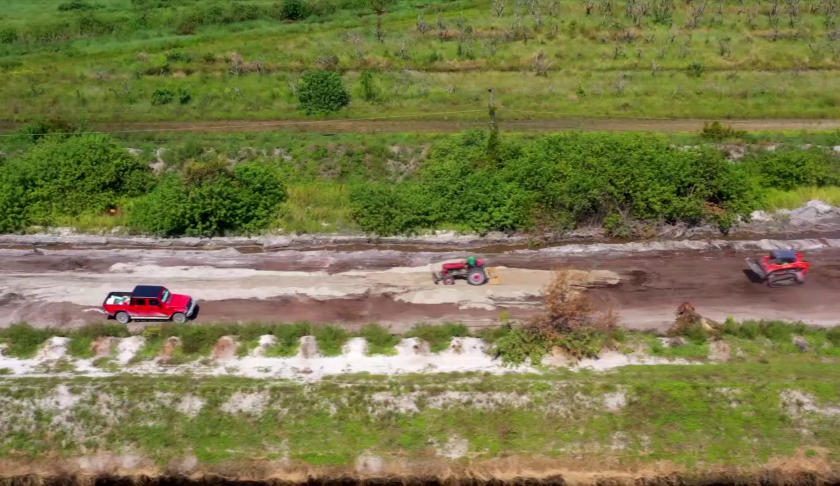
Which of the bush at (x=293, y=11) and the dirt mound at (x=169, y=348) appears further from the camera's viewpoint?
the bush at (x=293, y=11)

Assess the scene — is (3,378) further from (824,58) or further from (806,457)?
(824,58)

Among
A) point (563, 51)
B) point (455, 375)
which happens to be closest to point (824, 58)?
point (563, 51)

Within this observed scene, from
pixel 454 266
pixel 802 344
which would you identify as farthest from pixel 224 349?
pixel 802 344

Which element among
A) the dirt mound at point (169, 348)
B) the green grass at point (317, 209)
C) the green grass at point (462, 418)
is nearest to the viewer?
the green grass at point (462, 418)

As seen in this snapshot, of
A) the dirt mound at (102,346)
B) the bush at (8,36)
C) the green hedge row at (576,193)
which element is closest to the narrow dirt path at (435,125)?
the green hedge row at (576,193)

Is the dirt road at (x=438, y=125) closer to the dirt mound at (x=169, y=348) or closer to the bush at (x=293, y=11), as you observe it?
the dirt mound at (x=169, y=348)

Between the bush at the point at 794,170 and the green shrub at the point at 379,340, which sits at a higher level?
the bush at the point at 794,170
